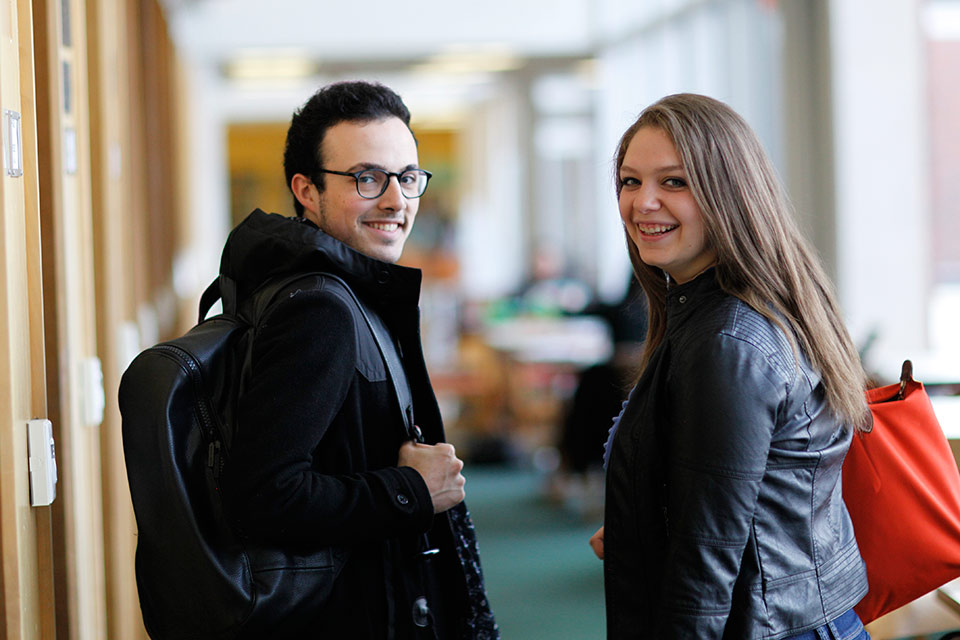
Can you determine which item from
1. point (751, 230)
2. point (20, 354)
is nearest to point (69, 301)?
point (20, 354)

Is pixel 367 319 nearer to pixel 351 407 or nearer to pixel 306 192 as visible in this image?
pixel 351 407

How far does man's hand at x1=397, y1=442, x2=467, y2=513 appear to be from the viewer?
1520 mm

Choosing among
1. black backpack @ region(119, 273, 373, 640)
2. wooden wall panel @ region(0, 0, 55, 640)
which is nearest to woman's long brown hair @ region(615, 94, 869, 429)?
black backpack @ region(119, 273, 373, 640)

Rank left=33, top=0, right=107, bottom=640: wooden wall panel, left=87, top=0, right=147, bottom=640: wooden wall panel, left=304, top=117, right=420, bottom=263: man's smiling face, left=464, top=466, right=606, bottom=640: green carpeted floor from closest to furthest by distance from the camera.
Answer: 1. left=304, top=117, right=420, bottom=263: man's smiling face
2. left=33, top=0, right=107, bottom=640: wooden wall panel
3. left=87, top=0, right=147, bottom=640: wooden wall panel
4. left=464, top=466, right=606, bottom=640: green carpeted floor

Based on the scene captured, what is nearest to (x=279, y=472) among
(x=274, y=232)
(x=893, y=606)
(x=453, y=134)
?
(x=274, y=232)

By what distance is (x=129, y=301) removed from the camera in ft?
10.5

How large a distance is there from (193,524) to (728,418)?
2.36ft

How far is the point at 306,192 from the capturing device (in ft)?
5.48

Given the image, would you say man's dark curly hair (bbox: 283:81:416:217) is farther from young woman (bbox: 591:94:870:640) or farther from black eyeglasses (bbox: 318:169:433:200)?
young woman (bbox: 591:94:870:640)

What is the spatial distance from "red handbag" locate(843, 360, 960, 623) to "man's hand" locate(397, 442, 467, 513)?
66 centimetres

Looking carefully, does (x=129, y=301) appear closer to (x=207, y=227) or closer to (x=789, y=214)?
(x=789, y=214)

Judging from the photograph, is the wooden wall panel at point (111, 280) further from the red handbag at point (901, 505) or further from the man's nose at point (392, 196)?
the red handbag at point (901, 505)

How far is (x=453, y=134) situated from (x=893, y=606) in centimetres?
1920

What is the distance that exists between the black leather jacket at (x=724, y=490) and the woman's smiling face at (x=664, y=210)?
4 centimetres
